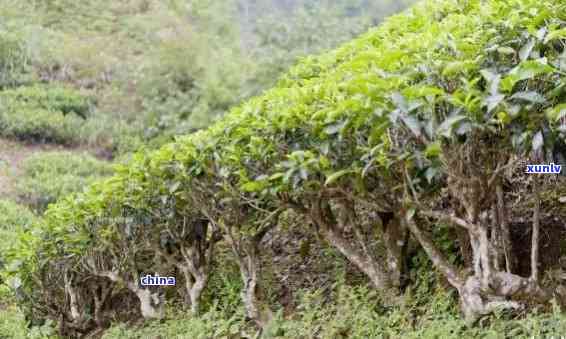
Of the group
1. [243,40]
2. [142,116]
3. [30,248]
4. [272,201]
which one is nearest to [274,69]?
[142,116]

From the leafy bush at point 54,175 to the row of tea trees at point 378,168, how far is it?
552 cm

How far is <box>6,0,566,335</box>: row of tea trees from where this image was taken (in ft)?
9.45

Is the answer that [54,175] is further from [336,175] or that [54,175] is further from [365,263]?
[336,175]

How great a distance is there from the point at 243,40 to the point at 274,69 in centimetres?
688

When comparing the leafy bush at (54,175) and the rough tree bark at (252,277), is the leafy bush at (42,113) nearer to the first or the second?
the leafy bush at (54,175)

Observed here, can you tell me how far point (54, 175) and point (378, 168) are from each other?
30.5 feet

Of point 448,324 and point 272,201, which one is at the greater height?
point 272,201

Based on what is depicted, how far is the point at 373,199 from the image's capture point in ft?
11.9

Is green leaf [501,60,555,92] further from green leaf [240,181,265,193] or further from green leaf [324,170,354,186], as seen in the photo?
green leaf [240,181,265,193]

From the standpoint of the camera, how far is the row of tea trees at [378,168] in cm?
288

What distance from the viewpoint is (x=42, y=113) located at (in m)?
13.8

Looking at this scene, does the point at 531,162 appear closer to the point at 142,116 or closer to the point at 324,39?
the point at 142,116

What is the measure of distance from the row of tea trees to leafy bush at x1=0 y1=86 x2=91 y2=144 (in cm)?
842

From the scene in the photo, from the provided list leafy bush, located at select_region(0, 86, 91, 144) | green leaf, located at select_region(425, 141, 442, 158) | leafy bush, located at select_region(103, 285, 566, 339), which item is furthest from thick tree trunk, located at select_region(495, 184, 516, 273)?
leafy bush, located at select_region(0, 86, 91, 144)
